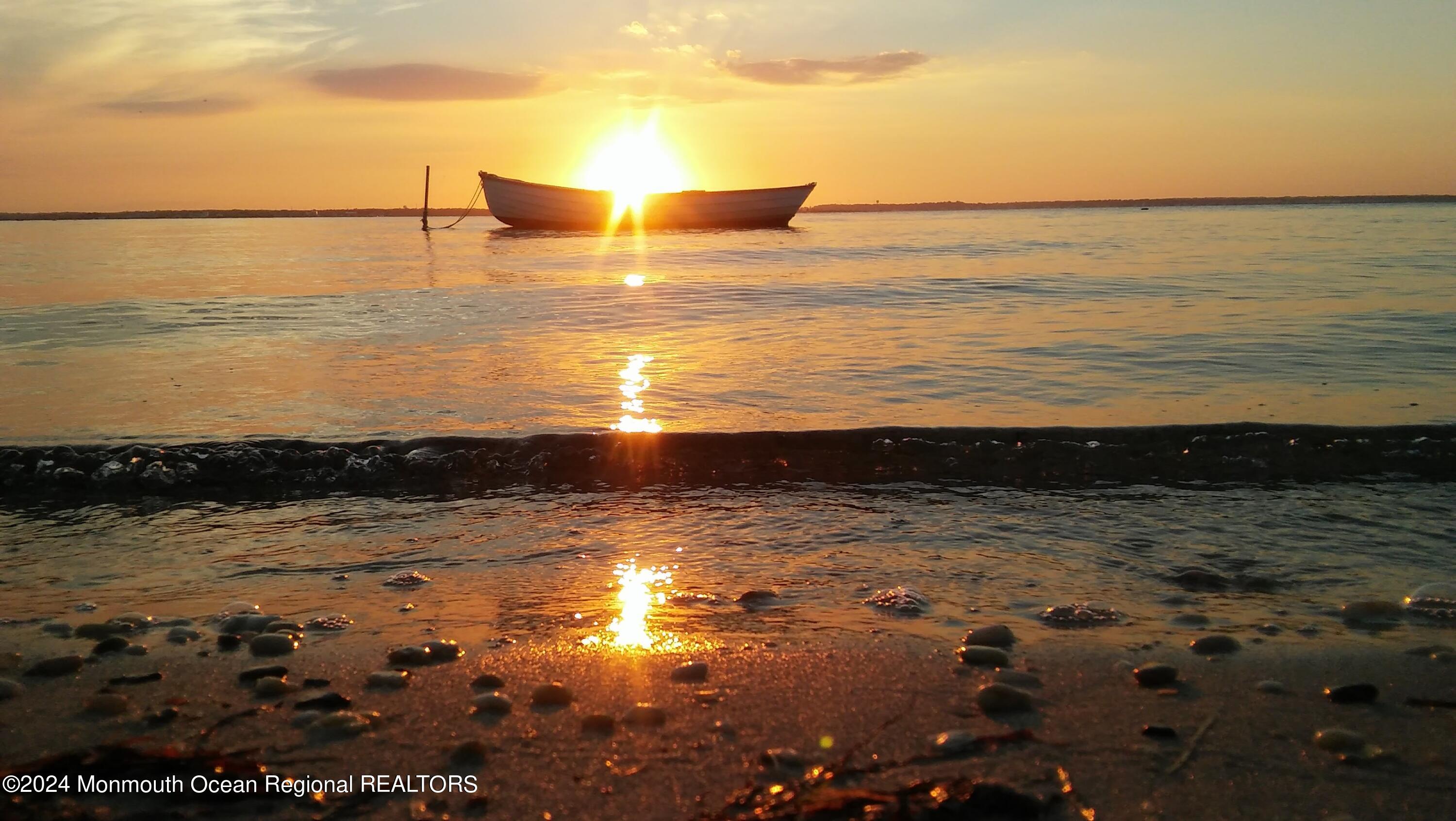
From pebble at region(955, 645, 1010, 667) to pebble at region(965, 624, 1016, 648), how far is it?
0.43 feet

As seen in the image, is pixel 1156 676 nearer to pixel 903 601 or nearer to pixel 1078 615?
pixel 1078 615

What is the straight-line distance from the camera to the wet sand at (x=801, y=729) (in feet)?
7.55

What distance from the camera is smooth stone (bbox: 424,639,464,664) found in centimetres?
319

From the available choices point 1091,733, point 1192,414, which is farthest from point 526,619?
point 1192,414

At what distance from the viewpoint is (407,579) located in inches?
162

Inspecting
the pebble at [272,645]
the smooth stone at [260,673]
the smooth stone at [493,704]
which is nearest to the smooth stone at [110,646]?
the pebble at [272,645]

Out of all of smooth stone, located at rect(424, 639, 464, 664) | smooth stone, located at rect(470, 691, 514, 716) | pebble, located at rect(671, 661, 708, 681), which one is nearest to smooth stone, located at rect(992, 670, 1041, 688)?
pebble, located at rect(671, 661, 708, 681)

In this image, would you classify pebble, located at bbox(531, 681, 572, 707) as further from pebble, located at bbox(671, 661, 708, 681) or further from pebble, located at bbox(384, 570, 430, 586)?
pebble, located at bbox(384, 570, 430, 586)

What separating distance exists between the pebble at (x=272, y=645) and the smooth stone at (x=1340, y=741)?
318 centimetres

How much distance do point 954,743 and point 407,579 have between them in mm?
2545

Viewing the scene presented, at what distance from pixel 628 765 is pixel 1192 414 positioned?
657cm

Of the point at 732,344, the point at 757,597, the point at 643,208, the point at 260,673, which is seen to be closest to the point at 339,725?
the point at 260,673

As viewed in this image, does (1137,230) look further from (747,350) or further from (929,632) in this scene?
(929,632)

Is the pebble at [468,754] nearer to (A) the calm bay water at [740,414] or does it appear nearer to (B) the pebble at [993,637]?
(A) the calm bay water at [740,414]
